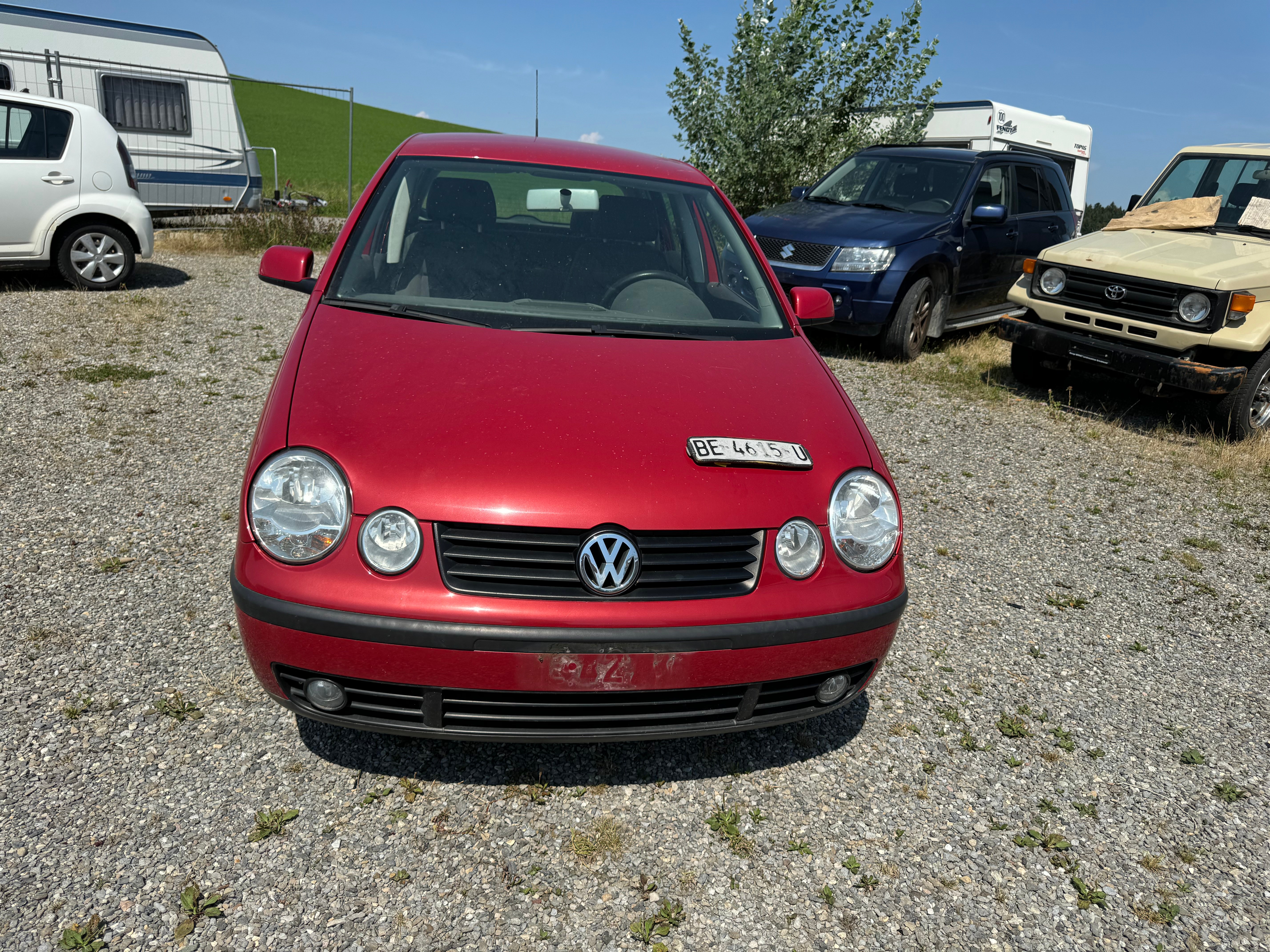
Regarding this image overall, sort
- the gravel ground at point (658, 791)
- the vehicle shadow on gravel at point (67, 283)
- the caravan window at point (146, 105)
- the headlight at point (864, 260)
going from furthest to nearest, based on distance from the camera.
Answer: the caravan window at point (146, 105) < the vehicle shadow on gravel at point (67, 283) < the headlight at point (864, 260) < the gravel ground at point (658, 791)

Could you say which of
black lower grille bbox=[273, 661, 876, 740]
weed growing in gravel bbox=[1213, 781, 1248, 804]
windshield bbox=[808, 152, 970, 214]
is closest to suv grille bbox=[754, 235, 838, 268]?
windshield bbox=[808, 152, 970, 214]

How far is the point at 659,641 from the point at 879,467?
881 mm

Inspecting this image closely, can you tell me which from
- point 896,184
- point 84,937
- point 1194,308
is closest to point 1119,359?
point 1194,308

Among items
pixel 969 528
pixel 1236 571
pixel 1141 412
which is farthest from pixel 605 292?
pixel 1141 412

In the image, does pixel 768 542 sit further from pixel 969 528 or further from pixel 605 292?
pixel 969 528

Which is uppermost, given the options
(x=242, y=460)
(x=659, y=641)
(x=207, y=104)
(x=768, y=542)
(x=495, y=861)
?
(x=207, y=104)

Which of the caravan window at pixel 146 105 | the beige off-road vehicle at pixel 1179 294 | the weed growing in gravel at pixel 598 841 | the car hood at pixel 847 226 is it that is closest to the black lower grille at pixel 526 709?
the weed growing in gravel at pixel 598 841

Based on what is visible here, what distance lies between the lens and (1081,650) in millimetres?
Answer: 3713

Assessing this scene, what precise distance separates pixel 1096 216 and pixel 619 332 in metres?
22.8

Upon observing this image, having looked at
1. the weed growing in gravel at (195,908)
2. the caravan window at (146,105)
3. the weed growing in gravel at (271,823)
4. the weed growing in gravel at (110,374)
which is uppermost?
the caravan window at (146,105)

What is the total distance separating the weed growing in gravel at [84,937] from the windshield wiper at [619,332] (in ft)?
6.28

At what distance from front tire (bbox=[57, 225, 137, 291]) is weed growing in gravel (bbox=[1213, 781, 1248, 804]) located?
10.0 meters

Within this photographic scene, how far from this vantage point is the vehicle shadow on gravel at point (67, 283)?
906 cm

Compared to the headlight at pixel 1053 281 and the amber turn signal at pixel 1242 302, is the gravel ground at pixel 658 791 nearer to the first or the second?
the amber turn signal at pixel 1242 302
